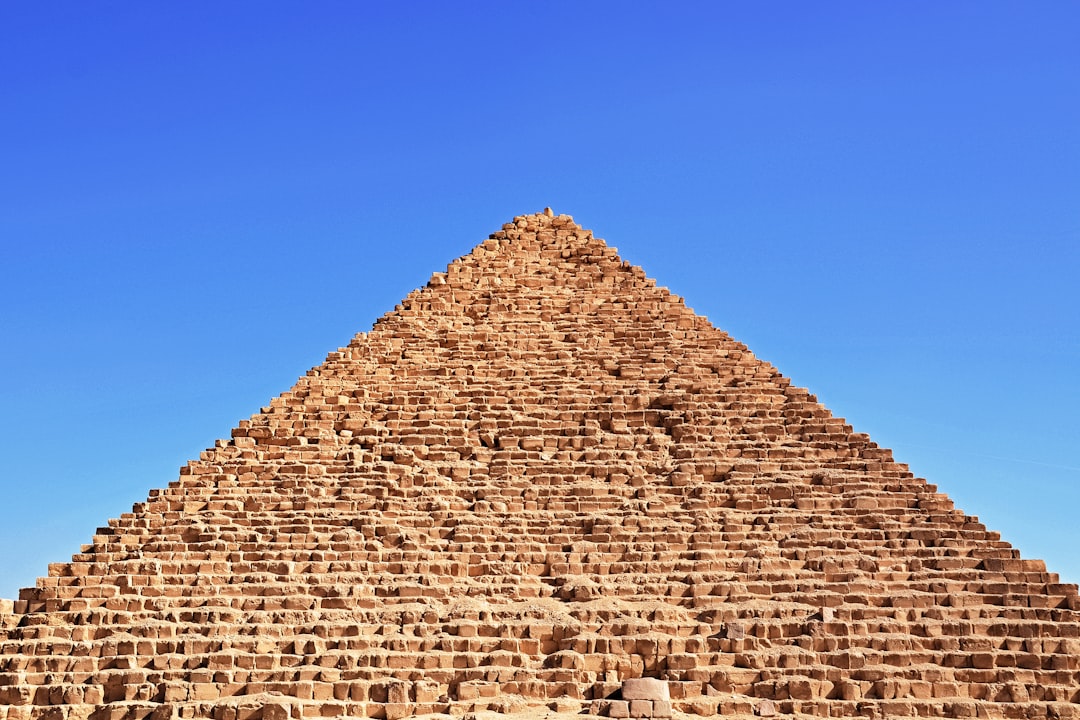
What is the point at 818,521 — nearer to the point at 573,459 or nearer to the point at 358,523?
the point at 573,459

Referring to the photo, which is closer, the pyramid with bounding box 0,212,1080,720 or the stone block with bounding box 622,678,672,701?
the stone block with bounding box 622,678,672,701

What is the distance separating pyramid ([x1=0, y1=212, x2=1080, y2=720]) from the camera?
12789mm

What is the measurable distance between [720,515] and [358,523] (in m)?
4.83

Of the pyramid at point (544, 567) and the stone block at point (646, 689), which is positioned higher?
the pyramid at point (544, 567)

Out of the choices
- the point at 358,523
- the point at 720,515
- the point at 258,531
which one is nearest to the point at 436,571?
the point at 358,523

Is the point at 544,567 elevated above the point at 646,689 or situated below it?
above

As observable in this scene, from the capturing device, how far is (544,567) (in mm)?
14625

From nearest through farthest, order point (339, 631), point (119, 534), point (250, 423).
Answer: point (339, 631)
point (119, 534)
point (250, 423)

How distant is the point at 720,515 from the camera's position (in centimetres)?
1516

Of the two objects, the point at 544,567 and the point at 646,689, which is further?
the point at 544,567

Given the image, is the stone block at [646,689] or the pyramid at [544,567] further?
the pyramid at [544,567]

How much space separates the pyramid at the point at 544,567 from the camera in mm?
12789

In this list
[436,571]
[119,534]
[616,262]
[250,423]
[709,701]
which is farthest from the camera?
[616,262]

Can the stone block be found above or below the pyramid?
below
